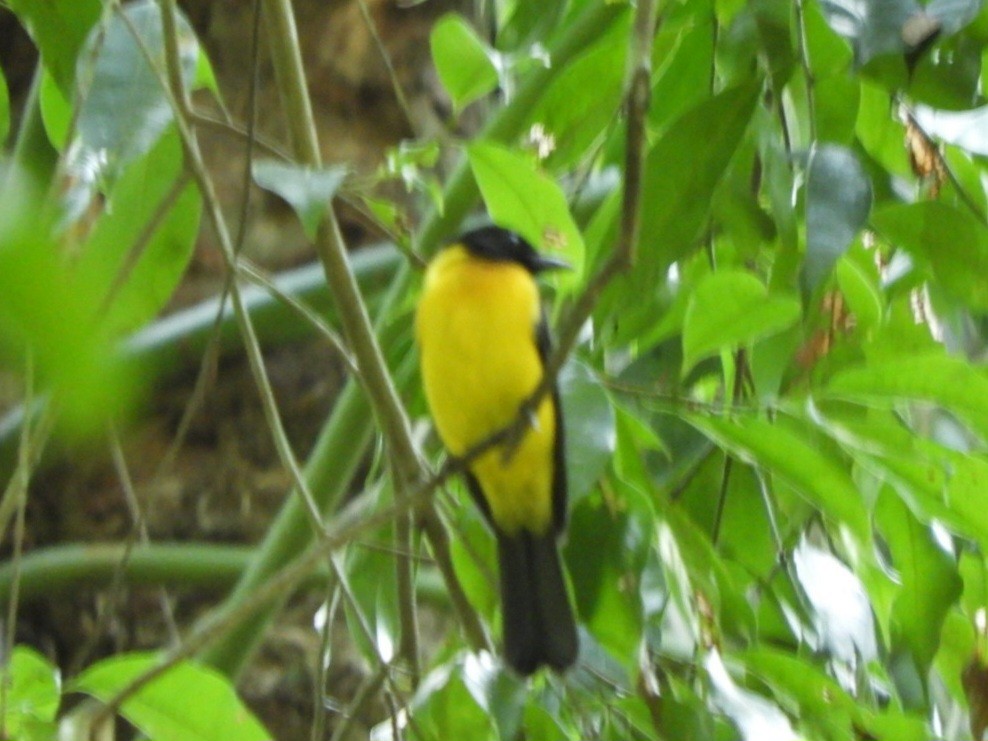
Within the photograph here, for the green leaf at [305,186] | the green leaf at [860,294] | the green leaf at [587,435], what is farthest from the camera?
the green leaf at [860,294]

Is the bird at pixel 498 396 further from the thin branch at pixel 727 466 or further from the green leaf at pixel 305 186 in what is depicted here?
the green leaf at pixel 305 186

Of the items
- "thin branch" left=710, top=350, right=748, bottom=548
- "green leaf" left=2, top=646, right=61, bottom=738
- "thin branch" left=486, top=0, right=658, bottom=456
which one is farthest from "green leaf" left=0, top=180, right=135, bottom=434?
"thin branch" left=710, top=350, right=748, bottom=548

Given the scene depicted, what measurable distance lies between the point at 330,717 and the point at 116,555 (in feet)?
2.36

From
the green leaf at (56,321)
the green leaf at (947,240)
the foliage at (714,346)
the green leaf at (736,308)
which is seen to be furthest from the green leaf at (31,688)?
the green leaf at (56,321)

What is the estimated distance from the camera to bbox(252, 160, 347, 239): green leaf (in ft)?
4.08

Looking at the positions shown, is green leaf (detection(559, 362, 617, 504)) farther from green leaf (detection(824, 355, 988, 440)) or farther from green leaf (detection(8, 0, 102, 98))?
green leaf (detection(8, 0, 102, 98))

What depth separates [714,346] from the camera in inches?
58.8

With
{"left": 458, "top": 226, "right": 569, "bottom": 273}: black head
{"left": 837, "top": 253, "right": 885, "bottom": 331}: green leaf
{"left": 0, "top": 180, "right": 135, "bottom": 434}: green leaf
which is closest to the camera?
{"left": 0, "top": 180, "right": 135, "bottom": 434}: green leaf

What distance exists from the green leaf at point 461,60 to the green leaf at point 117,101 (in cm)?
38

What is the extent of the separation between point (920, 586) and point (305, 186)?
0.88 m

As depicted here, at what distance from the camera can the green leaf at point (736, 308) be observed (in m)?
1.46

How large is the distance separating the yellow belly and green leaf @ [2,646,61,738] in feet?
2.34

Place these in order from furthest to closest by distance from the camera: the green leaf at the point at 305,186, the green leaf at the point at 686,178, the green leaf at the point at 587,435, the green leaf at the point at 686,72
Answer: the green leaf at the point at 686,72, the green leaf at the point at 686,178, the green leaf at the point at 587,435, the green leaf at the point at 305,186

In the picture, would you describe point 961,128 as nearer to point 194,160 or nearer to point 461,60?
point 461,60
